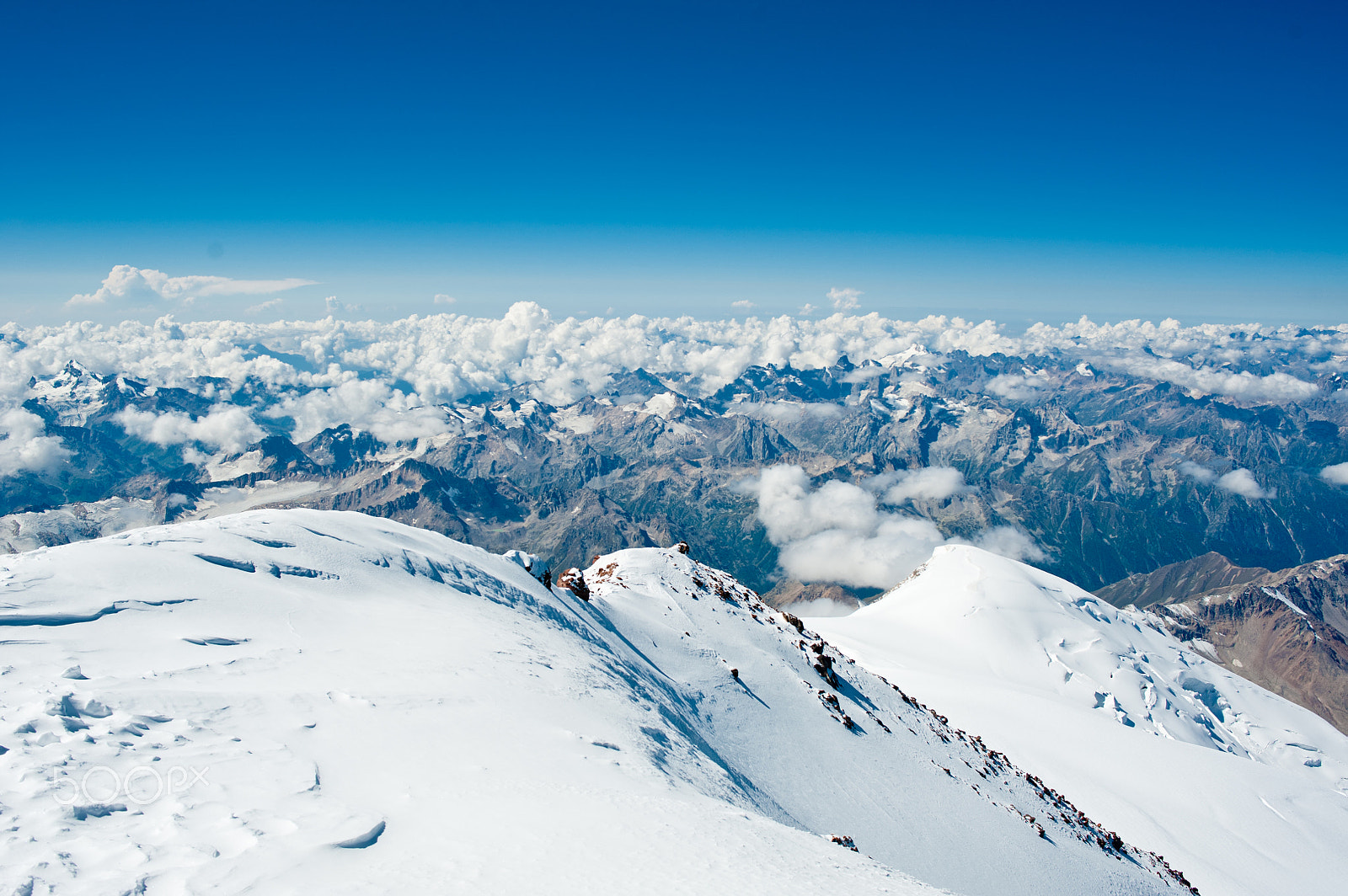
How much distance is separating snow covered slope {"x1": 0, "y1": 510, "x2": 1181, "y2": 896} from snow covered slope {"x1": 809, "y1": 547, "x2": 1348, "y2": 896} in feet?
57.4

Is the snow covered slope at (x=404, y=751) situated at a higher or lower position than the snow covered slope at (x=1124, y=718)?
higher

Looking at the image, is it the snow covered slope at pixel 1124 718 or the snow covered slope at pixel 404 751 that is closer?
the snow covered slope at pixel 404 751

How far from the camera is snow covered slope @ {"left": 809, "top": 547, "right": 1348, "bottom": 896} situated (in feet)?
153

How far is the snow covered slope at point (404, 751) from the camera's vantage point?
30.1ft

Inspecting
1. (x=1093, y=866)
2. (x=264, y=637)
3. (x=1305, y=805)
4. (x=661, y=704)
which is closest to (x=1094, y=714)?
(x=1305, y=805)

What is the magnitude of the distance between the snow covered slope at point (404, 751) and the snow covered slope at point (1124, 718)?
17.5 m

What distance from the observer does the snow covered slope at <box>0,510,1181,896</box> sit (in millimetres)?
9164

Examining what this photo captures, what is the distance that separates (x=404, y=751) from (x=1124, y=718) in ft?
364

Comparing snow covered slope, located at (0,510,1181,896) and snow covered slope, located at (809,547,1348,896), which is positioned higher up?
snow covered slope, located at (0,510,1181,896)

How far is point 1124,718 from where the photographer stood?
3420 inches

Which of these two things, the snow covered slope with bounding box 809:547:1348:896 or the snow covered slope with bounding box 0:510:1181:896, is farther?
the snow covered slope with bounding box 809:547:1348:896

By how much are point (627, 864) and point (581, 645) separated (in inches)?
694

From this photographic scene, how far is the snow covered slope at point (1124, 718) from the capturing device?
46781 mm

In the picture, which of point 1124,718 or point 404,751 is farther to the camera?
point 1124,718
